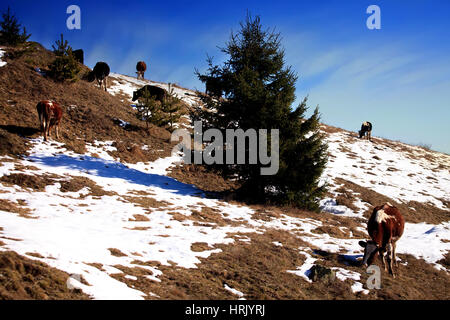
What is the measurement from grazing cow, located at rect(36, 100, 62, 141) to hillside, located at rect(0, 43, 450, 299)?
68cm

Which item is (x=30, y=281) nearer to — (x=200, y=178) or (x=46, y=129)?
(x=46, y=129)

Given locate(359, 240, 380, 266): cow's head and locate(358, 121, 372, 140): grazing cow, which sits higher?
locate(358, 121, 372, 140): grazing cow

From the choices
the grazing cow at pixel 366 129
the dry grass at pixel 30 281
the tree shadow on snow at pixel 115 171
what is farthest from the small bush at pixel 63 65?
the grazing cow at pixel 366 129

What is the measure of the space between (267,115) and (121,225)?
866 cm

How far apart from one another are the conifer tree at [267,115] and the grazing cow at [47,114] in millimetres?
7309

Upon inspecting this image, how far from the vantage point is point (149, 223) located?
8.83 metres

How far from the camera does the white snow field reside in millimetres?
5016

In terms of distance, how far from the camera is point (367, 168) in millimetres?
27250

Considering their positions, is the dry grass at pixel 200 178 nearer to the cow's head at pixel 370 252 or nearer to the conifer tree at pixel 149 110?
the conifer tree at pixel 149 110

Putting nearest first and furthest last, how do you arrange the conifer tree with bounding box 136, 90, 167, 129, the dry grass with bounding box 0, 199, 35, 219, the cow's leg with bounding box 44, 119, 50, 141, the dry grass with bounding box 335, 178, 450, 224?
1. the dry grass with bounding box 0, 199, 35, 219
2. the cow's leg with bounding box 44, 119, 50, 141
3. the dry grass with bounding box 335, 178, 450, 224
4. the conifer tree with bounding box 136, 90, 167, 129

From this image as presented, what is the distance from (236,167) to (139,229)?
7.34m
